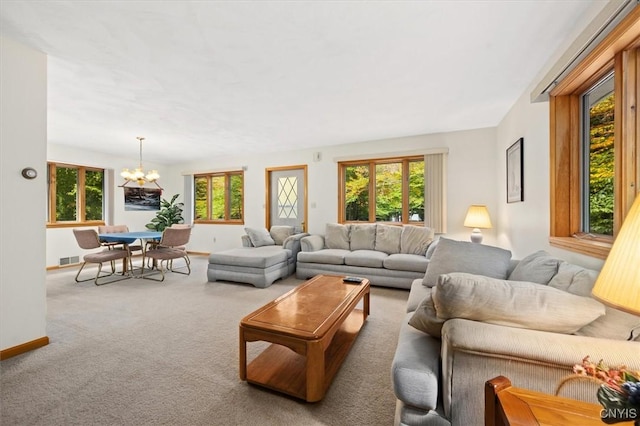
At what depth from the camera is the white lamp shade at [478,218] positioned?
3.71 metres

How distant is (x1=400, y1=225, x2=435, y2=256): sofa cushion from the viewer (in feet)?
12.9

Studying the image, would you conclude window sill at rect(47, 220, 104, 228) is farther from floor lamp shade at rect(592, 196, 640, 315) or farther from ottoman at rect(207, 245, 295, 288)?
floor lamp shade at rect(592, 196, 640, 315)

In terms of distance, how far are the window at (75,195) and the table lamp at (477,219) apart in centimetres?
719

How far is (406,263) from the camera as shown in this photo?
11.7ft

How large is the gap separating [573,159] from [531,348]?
188 centimetres

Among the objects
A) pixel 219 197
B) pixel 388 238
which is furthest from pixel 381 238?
pixel 219 197

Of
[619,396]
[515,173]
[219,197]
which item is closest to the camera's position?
[619,396]

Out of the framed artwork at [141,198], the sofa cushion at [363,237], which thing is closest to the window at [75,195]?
the framed artwork at [141,198]

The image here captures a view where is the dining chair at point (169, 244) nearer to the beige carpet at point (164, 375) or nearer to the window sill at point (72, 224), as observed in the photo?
the beige carpet at point (164, 375)

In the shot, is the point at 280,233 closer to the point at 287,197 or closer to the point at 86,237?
the point at 287,197

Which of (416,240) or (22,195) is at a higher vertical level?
(22,195)

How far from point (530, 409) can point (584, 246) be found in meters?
1.50

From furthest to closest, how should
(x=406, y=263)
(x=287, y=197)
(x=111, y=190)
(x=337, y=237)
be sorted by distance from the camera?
(x=111, y=190) → (x=287, y=197) → (x=337, y=237) → (x=406, y=263)

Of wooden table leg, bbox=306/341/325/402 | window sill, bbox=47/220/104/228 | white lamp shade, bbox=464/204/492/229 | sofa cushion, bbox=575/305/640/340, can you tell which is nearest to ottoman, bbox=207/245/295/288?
wooden table leg, bbox=306/341/325/402
